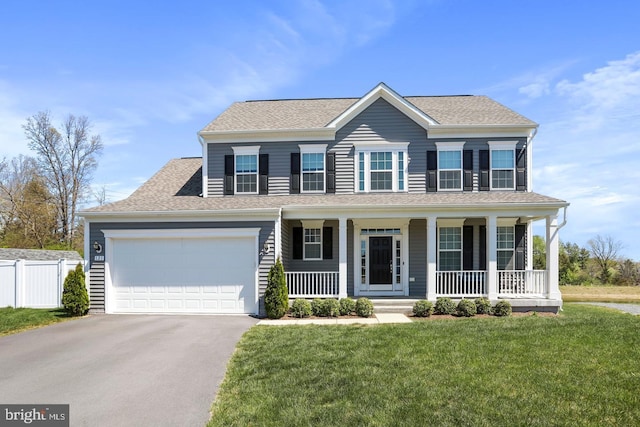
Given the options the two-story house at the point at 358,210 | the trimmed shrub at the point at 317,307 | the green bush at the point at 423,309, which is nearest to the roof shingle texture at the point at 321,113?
the two-story house at the point at 358,210

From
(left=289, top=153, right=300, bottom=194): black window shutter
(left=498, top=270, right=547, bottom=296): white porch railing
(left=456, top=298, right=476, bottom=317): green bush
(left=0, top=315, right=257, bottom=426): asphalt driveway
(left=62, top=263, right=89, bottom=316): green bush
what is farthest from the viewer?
(left=289, top=153, right=300, bottom=194): black window shutter

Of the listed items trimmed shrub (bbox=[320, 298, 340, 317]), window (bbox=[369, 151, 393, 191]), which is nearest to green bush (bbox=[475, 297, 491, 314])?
trimmed shrub (bbox=[320, 298, 340, 317])

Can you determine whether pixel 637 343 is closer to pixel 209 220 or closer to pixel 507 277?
pixel 507 277

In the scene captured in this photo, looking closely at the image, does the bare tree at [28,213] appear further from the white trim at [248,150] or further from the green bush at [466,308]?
the green bush at [466,308]

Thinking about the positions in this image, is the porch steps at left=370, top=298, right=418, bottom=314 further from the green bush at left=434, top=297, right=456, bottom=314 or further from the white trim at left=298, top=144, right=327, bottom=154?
the white trim at left=298, top=144, right=327, bottom=154

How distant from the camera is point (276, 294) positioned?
12.8m

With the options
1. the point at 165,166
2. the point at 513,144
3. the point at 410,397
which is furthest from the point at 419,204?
the point at 165,166

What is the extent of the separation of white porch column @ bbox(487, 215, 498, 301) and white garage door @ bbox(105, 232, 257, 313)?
25.2 feet

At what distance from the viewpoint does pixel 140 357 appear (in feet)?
27.5

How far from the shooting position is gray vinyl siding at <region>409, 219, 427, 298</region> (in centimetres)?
1574

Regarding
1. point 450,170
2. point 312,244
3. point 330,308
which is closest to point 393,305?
point 330,308

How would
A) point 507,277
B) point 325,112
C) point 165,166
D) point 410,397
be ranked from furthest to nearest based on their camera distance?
point 165,166 < point 325,112 < point 507,277 < point 410,397

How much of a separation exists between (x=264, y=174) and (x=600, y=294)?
2095cm

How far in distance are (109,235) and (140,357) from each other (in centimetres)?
689
